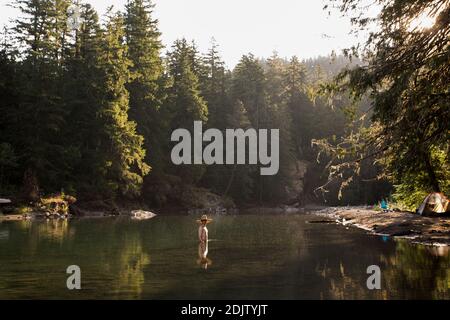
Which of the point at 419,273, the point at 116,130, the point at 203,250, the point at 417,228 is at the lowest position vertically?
the point at 203,250

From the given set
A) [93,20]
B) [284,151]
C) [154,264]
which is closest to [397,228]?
[154,264]

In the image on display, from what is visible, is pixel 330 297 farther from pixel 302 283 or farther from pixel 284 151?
pixel 284 151

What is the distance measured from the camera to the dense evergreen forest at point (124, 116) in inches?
1869

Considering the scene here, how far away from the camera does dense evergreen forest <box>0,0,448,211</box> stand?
47469 millimetres

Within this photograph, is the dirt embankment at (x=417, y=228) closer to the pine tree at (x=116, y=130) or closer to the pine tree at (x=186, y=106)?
the pine tree at (x=116, y=130)

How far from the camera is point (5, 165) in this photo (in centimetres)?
4488

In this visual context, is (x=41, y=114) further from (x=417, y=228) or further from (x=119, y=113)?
(x=417, y=228)

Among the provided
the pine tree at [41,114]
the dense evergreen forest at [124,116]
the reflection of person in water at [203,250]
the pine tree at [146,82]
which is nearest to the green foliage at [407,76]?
the reflection of person in water at [203,250]

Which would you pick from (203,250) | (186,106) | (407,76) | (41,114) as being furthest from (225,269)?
(186,106)

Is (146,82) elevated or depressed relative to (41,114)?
elevated

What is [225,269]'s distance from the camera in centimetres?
1309

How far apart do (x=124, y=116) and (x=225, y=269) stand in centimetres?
4203

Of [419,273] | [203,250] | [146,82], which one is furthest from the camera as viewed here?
[146,82]

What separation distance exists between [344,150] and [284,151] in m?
64.4
